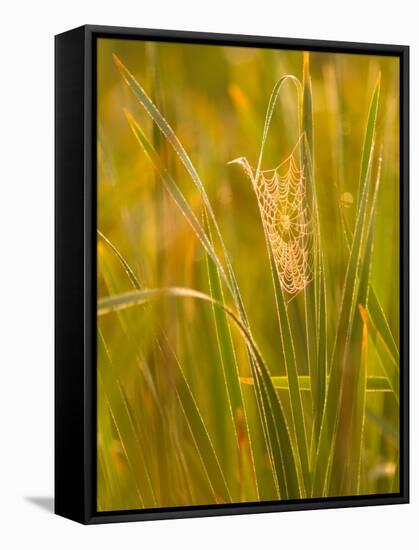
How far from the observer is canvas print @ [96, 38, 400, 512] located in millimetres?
7473

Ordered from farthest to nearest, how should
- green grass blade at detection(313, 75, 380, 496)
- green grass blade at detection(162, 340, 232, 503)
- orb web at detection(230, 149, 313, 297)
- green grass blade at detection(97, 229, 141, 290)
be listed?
green grass blade at detection(313, 75, 380, 496)
orb web at detection(230, 149, 313, 297)
green grass blade at detection(162, 340, 232, 503)
green grass blade at detection(97, 229, 141, 290)

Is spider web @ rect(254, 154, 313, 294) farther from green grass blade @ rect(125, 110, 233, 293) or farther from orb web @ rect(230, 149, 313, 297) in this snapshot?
green grass blade @ rect(125, 110, 233, 293)

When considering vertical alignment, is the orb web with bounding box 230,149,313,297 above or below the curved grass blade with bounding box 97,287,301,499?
above

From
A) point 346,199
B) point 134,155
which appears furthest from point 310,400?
point 134,155

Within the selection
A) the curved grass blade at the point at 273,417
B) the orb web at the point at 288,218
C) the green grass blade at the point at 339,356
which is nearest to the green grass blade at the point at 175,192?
the curved grass blade at the point at 273,417

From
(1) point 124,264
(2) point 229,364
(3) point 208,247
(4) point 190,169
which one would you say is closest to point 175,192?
(4) point 190,169

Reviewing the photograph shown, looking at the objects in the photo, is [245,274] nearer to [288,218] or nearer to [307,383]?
[288,218]

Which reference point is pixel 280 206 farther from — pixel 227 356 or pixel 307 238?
pixel 227 356

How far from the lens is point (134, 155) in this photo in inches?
295

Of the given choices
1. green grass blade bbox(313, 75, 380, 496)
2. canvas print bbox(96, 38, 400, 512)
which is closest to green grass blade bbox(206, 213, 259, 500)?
canvas print bbox(96, 38, 400, 512)

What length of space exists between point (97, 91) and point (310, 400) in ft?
6.20

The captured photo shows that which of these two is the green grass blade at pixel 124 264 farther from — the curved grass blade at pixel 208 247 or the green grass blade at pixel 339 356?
the green grass blade at pixel 339 356

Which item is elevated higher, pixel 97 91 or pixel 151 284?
pixel 97 91

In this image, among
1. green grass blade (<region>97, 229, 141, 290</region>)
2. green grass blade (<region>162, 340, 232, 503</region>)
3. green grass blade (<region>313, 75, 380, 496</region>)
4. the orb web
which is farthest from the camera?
green grass blade (<region>313, 75, 380, 496</region>)
